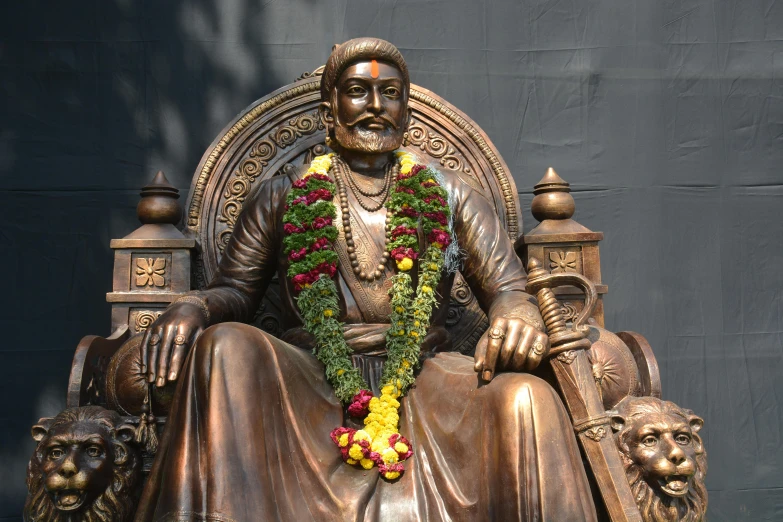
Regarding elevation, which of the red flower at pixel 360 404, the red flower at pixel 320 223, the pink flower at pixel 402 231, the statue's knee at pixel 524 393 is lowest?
the red flower at pixel 360 404

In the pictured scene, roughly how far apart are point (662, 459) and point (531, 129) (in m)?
2.18

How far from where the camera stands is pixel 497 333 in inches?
121

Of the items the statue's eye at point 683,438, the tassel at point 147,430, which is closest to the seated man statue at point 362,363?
the tassel at point 147,430

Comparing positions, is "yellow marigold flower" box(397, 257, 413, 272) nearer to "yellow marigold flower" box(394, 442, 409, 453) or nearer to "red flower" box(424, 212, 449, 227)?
"red flower" box(424, 212, 449, 227)

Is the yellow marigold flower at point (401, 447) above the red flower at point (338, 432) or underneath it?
underneath

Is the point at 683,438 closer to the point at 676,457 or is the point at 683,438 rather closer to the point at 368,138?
the point at 676,457

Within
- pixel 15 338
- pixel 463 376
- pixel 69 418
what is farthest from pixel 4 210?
pixel 463 376

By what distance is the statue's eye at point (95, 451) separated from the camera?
10.6 ft

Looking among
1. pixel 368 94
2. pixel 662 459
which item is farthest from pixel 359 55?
pixel 662 459

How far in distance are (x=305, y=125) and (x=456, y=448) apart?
1.83m

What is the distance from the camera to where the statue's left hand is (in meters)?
3.05

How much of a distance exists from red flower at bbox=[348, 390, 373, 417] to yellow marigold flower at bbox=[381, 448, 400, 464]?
21 centimetres

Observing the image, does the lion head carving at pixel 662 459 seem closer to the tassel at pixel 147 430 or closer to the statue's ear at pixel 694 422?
the statue's ear at pixel 694 422

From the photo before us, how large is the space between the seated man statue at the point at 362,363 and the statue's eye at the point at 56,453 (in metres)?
0.42
